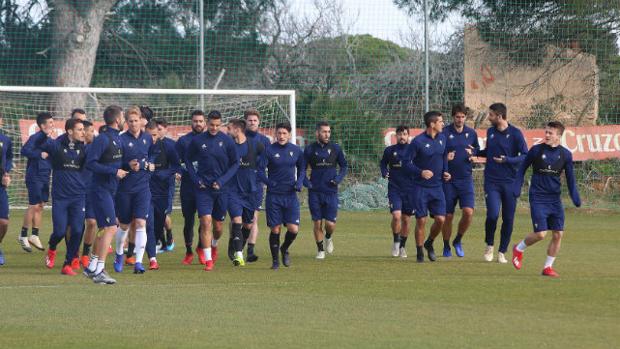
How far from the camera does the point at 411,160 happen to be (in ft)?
56.1

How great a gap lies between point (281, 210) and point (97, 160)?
292cm

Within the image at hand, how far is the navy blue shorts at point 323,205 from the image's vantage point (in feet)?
58.3

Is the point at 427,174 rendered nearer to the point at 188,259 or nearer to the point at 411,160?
the point at 411,160

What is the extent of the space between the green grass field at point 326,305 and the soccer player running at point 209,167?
2.27 feet

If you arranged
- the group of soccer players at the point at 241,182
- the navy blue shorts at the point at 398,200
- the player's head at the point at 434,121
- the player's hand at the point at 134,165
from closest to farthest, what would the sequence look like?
the player's hand at the point at 134,165 < the group of soccer players at the point at 241,182 < the player's head at the point at 434,121 < the navy blue shorts at the point at 398,200

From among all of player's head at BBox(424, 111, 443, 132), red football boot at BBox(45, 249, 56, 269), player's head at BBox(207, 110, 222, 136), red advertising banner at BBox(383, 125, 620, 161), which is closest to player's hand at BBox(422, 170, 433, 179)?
player's head at BBox(424, 111, 443, 132)

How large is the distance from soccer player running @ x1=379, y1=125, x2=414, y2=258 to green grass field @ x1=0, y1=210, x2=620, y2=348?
0.48 meters

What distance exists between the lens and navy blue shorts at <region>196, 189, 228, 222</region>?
1606 centimetres

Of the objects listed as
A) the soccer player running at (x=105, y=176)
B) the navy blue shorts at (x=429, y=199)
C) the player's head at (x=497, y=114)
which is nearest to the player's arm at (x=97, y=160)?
the soccer player running at (x=105, y=176)

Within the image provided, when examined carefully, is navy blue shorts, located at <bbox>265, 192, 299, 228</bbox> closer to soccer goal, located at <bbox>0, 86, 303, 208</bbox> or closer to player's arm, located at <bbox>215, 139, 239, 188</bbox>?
player's arm, located at <bbox>215, 139, 239, 188</bbox>

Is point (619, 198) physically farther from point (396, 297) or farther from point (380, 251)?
point (396, 297)

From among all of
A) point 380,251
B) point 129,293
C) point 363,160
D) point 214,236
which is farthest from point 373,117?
point 129,293

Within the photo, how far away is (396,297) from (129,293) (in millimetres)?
2909

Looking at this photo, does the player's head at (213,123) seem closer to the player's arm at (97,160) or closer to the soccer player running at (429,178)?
the player's arm at (97,160)
